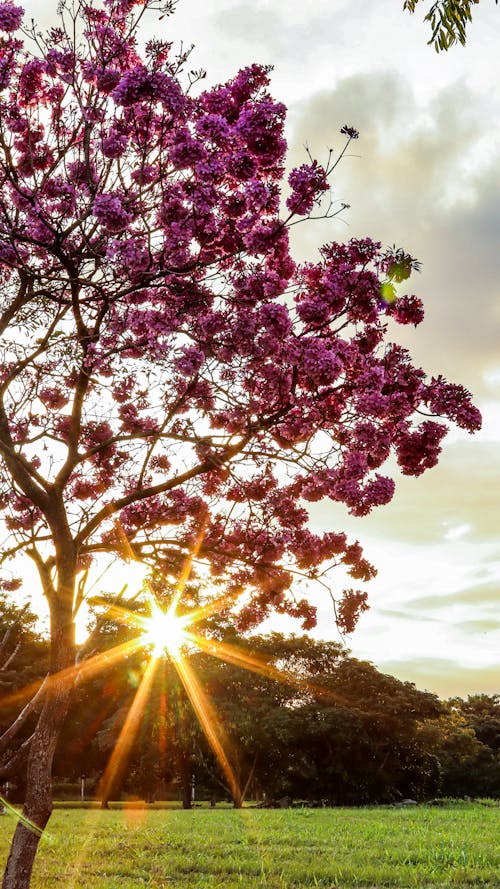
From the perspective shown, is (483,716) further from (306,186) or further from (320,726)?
(306,186)

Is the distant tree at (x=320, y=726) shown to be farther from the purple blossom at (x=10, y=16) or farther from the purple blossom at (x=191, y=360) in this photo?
the purple blossom at (x=10, y=16)

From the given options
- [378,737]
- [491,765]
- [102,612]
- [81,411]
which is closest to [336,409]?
[81,411]

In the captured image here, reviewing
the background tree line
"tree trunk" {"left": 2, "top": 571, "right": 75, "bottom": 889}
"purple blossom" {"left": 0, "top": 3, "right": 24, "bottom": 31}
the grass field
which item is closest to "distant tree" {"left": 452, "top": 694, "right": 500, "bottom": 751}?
the background tree line

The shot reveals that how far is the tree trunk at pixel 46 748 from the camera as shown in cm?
798

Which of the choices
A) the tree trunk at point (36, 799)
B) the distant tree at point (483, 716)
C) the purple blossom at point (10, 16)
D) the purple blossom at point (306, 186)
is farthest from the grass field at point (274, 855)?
the distant tree at point (483, 716)

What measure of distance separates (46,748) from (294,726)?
Result: 31.8m

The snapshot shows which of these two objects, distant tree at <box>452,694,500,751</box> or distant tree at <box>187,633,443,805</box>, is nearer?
distant tree at <box>187,633,443,805</box>

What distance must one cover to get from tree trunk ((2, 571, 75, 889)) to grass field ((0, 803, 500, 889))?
388 cm

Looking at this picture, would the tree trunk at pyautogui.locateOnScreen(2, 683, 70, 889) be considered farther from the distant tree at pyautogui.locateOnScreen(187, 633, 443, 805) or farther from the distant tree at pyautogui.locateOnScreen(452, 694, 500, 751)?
the distant tree at pyautogui.locateOnScreen(452, 694, 500, 751)

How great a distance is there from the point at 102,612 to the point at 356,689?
33127 mm

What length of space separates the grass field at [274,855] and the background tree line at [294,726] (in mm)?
16914

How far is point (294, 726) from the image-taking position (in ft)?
125

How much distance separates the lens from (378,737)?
3975cm

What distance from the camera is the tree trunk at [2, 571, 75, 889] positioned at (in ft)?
26.2
